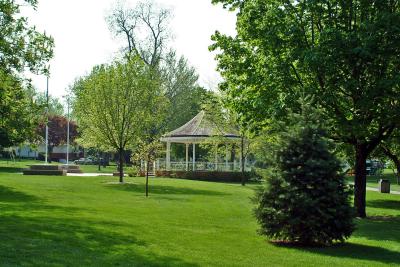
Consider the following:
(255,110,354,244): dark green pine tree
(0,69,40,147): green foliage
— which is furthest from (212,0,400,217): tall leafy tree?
(0,69,40,147): green foliage

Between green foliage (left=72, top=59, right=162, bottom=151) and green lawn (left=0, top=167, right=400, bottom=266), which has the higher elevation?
green foliage (left=72, top=59, right=162, bottom=151)

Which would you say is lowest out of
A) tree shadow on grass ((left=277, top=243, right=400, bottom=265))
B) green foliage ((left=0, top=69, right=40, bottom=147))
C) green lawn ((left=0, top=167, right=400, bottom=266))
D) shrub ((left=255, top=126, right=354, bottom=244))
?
tree shadow on grass ((left=277, top=243, right=400, bottom=265))

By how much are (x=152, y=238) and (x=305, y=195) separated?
144 inches

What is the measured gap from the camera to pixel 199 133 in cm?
4800

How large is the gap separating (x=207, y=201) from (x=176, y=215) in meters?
6.34

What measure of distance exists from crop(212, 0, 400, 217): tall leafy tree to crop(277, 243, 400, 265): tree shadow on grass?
5029mm

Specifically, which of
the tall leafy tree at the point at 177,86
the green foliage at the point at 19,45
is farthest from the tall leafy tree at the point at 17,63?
the tall leafy tree at the point at 177,86

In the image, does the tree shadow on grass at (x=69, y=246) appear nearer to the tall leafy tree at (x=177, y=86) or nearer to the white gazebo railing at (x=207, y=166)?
the white gazebo railing at (x=207, y=166)

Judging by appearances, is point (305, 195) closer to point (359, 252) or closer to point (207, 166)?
point (359, 252)

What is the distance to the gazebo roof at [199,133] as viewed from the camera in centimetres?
4512

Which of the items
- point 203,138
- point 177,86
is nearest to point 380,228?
point 203,138

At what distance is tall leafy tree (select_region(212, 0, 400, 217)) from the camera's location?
17406 millimetres

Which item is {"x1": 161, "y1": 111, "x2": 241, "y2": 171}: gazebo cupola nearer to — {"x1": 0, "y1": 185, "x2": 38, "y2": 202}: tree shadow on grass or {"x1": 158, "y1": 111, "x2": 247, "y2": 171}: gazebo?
{"x1": 158, "y1": 111, "x2": 247, "y2": 171}: gazebo

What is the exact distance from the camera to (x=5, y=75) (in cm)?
1822
